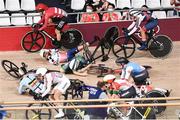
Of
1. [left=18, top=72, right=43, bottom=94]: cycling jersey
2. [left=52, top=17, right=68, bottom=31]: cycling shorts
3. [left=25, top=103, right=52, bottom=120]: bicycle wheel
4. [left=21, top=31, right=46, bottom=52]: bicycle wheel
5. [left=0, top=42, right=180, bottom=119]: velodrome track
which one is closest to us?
[left=25, top=103, right=52, bottom=120]: bicycle wheel

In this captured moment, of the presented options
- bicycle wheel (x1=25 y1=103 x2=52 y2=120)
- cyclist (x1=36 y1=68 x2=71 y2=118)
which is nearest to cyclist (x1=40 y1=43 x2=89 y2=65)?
cyclist (x1=36 y1=68 x2=71 y2=118)

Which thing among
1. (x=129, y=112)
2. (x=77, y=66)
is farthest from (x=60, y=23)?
(x=129, y=112)

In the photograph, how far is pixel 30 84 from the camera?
13578 millimetres

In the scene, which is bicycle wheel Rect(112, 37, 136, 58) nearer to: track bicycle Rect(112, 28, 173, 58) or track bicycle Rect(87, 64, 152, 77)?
track bicycle Rect(112, 28, 173, 58)

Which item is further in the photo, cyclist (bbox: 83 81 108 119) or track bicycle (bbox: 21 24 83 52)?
track bicycle (bbox: 21 24 83 52)

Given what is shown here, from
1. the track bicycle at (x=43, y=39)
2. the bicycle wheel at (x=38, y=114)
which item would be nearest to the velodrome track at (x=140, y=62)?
the track bicycle at (x=43, y=39)

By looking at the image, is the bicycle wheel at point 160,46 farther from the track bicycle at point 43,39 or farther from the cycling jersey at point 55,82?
the cycling jersey at point 55,82

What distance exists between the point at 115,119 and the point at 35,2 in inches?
368

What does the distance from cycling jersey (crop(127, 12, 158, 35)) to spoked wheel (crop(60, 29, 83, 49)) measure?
1.56m

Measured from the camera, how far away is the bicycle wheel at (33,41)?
16.0 meters

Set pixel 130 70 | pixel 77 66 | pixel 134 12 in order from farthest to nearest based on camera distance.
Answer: pixel 134 12, pixel 77 66, pixel 130 70

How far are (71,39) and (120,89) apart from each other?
13.0ft

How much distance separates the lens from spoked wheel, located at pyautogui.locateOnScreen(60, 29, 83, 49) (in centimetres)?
1608

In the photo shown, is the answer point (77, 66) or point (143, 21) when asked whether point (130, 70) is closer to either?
point (77, 66)
